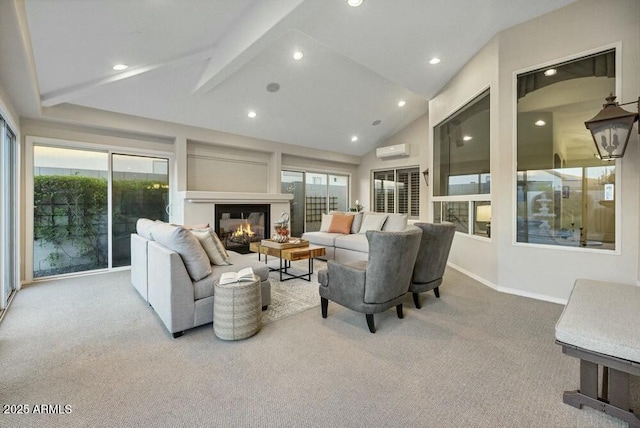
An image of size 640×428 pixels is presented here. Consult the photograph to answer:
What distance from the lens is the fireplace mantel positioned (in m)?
5.38

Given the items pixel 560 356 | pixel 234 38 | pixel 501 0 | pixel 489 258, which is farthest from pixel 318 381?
pixel 501 0

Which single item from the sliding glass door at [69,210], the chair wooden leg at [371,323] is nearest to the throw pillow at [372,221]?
the chair wooden leg at [371,323]

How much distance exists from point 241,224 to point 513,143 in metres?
5.17

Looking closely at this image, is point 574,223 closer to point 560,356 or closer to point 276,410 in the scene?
point 560,356

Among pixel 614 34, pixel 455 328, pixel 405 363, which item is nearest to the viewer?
pixel 405 363

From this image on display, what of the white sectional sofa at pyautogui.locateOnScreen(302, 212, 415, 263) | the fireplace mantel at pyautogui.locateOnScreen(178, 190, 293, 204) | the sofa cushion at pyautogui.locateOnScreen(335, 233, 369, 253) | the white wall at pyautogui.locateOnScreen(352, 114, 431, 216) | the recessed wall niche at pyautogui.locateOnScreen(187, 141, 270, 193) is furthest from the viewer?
the white wall at pyautogui.locateOnScreen(352, 114, 431, 216)

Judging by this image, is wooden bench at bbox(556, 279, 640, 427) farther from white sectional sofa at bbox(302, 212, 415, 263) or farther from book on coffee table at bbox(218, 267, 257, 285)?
white sectional sofa at bbox(302, 212, 415, 263)

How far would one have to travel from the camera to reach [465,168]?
475 centimetres

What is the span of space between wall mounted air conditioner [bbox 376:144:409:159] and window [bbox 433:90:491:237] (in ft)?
5.67

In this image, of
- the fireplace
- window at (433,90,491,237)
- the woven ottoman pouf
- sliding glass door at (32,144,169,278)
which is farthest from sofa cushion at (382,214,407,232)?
sliding glass door at (32,144,169,278)

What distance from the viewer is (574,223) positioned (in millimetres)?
3301

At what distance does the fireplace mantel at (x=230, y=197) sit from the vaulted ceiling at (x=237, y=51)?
131cm

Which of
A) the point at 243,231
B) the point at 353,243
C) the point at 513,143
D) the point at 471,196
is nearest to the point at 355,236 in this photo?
the point at 353,243

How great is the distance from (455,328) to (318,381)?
4.93 ft
